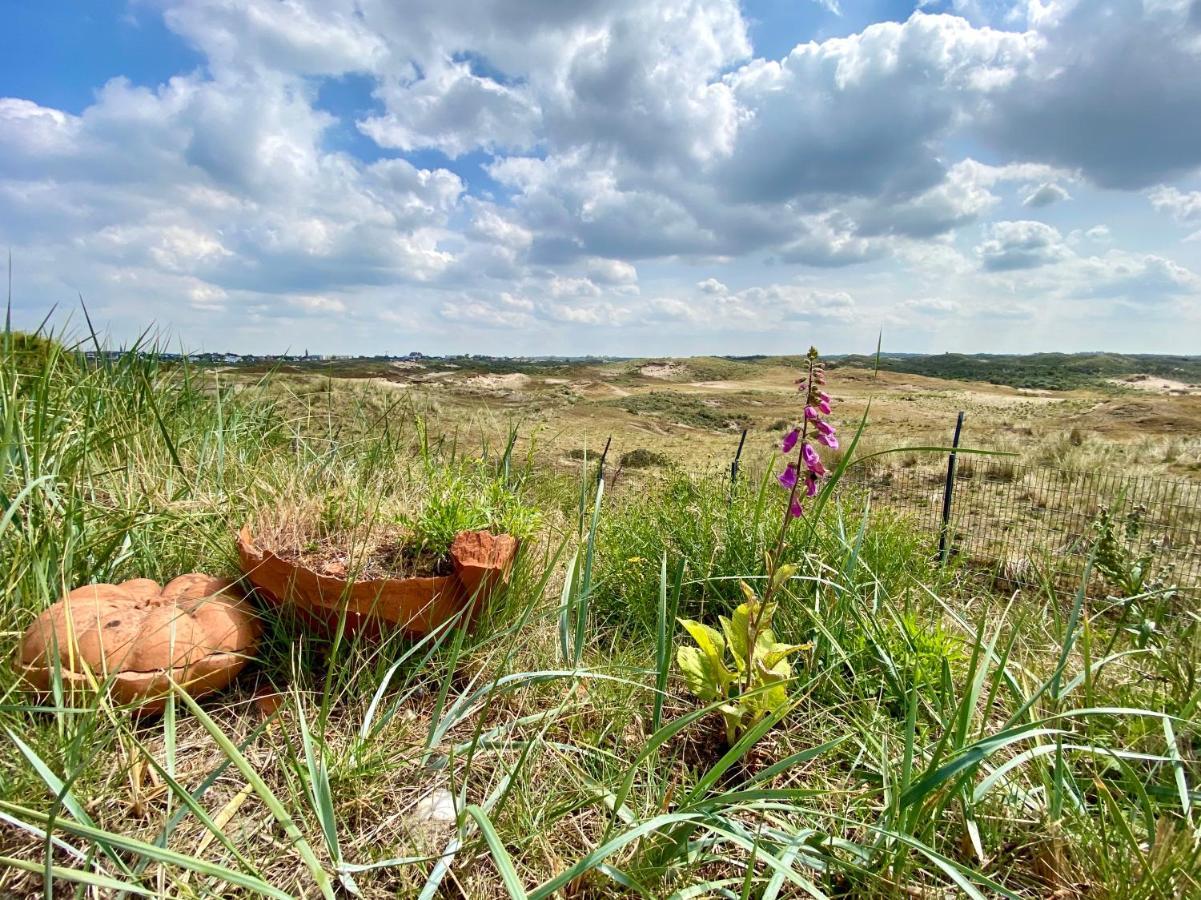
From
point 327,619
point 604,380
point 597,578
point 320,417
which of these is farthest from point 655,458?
point 604,380

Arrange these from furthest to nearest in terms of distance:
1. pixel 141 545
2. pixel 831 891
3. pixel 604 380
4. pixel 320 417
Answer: pixel 604 380
pixel 320 417
pixel 141 545
pixel 831 891

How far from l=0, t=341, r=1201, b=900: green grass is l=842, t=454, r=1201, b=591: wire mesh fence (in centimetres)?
319

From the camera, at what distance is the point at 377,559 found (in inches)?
103

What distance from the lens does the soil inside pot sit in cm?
247

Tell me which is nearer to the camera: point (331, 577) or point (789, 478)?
point (789, 478)

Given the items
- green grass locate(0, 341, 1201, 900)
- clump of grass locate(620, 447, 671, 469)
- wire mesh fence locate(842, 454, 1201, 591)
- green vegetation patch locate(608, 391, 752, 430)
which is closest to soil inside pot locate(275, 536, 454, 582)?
green grass locate(0, 341, 1201, 900)

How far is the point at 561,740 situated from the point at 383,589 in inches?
34.4

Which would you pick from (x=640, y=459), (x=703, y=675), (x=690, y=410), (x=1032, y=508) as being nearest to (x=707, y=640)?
(x=703, y=675)

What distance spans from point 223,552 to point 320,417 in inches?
132

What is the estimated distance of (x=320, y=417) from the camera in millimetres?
5863

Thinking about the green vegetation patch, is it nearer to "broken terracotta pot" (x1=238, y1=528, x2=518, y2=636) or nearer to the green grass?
the green grass

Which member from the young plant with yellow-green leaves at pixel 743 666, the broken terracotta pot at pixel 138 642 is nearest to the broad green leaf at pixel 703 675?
the young plant with yellow-green leaves at pixel 743 666

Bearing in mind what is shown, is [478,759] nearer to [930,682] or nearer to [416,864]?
[416,864]

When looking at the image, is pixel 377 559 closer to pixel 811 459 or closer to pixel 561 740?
pixel 561 740
